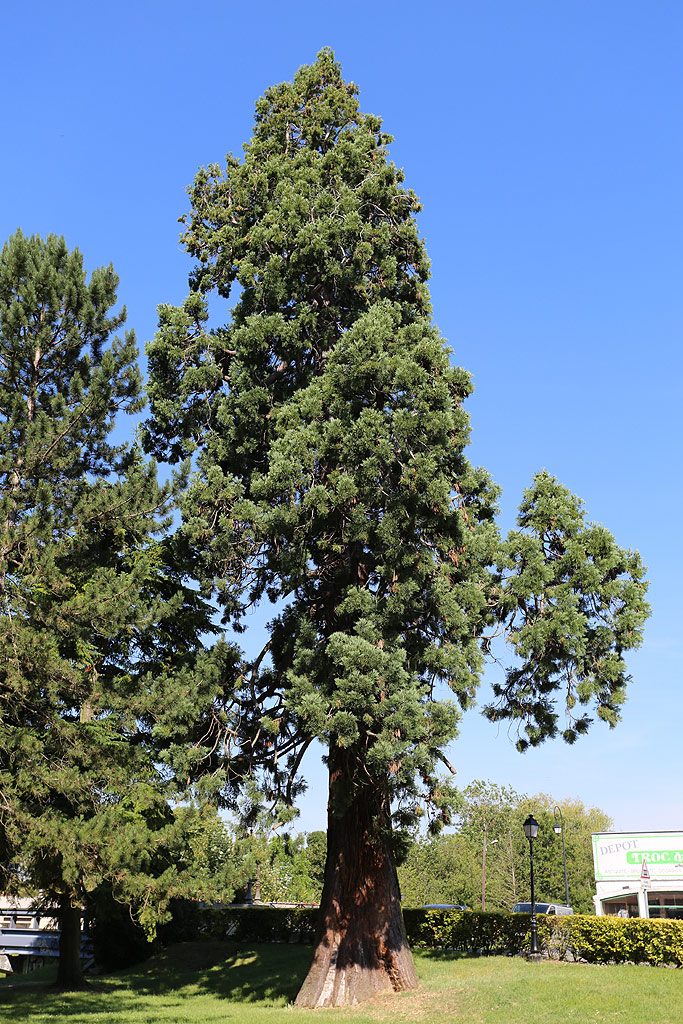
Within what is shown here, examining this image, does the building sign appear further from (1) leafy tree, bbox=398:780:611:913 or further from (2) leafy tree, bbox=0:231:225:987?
(2) leafy tree, bbox=0:231:225:987

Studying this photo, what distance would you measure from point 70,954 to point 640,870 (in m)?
21.4

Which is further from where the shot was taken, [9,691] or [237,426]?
[237,426]

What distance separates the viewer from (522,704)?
16.9 m

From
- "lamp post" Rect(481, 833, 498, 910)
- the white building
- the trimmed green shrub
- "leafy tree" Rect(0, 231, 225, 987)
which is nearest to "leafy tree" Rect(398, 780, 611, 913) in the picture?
"lamp post" Rect(481, 833, 498, 910)

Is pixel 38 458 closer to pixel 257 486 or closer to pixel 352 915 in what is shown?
pixel 257 486

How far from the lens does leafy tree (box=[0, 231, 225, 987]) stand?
13.8 metres

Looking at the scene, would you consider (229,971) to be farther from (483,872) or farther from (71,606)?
(483,872)

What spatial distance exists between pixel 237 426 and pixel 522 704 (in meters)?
8.19

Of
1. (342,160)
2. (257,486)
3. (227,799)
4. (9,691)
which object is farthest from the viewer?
(342,160)

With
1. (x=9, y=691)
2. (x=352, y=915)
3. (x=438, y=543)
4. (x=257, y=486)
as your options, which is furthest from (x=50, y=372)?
(x=352, y=915)

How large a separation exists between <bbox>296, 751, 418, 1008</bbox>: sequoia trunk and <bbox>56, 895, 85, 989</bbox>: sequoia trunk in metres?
6.80

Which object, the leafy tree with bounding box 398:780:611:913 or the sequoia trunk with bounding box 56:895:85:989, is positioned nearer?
the sequoia trunk with bounding box 56:895:85:989

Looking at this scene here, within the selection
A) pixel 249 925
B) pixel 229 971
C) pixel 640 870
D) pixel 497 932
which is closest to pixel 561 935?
pixel 497 932

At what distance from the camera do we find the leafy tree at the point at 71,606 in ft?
45.2
